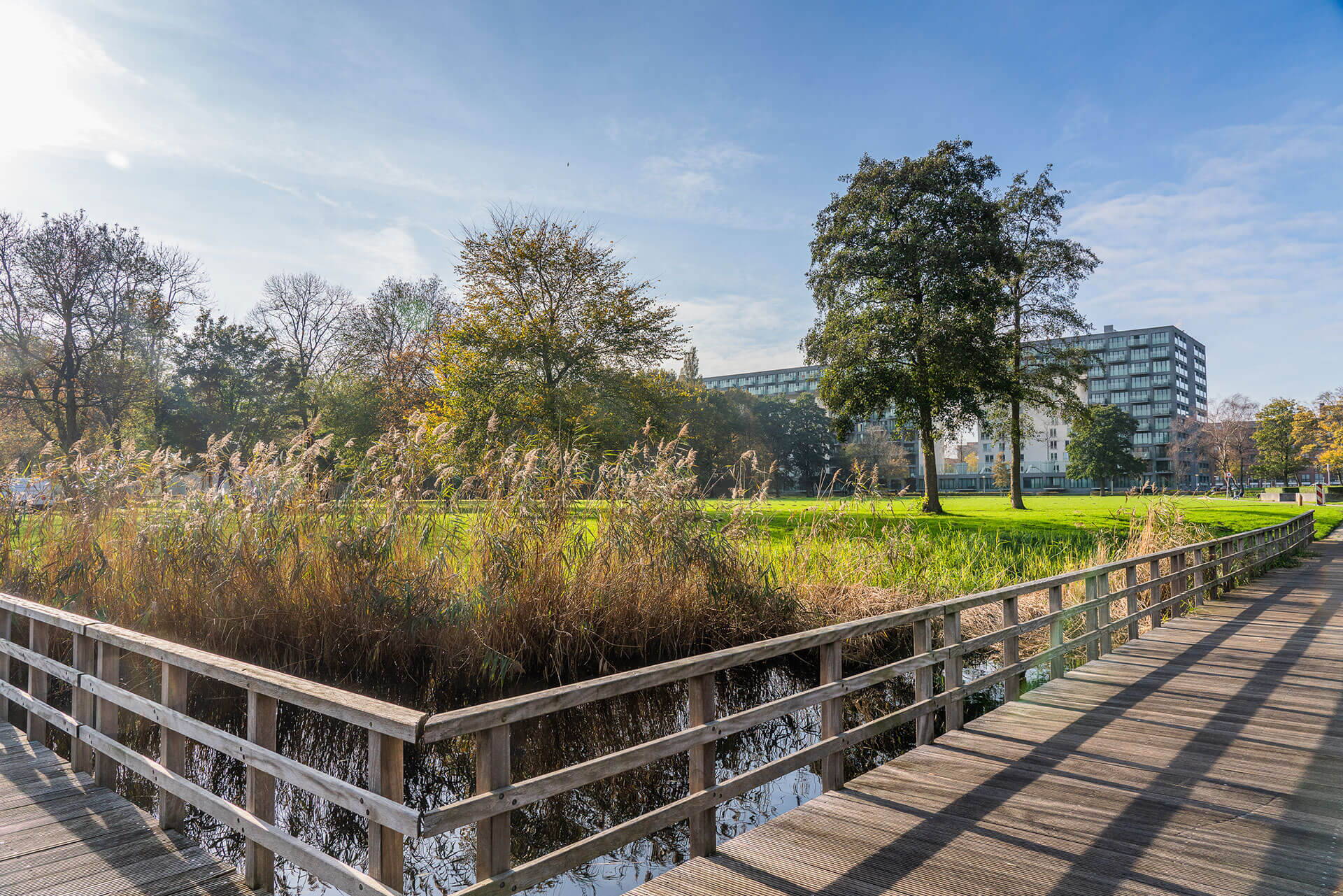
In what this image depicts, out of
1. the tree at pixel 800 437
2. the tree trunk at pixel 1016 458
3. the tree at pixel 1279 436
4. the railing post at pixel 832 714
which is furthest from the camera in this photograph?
the tree at pixel 800 437

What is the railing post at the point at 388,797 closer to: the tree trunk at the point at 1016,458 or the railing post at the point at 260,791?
the railing post at the point at 260,791

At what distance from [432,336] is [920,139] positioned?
74.1ft

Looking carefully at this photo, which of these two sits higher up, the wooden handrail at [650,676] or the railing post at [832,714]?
the wooden handrail at [650,676]

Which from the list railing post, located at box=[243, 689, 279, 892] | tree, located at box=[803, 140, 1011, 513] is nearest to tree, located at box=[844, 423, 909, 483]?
tree, located at box=[803, 140, 1011, 513]

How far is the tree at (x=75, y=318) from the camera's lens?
2648 cm

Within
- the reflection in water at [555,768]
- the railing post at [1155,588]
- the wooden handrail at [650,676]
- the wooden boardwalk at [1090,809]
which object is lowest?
the reflection in water at [555,768]

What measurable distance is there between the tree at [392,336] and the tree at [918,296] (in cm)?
1931

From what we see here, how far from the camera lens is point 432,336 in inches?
1410

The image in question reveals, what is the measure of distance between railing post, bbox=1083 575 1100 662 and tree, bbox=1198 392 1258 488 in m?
76.6

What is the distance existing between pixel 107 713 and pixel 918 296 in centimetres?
2630

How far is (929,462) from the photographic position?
91.7 feet

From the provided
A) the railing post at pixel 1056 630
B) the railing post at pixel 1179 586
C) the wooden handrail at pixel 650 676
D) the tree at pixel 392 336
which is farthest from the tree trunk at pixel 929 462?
the tree at pixel 392 336

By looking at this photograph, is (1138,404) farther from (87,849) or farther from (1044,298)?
(87,849)

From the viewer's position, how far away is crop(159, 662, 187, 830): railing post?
365 centimetres
